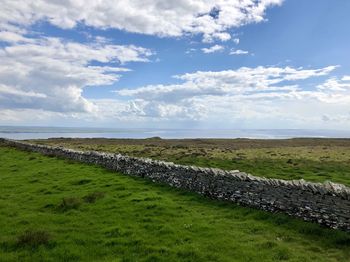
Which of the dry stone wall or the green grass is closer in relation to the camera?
the green grass

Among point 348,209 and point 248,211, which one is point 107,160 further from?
point 348,209

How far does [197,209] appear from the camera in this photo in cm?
1578

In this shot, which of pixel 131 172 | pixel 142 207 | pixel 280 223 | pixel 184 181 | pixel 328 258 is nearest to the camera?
pixel 328 258

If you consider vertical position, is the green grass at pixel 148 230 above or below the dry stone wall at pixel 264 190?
below

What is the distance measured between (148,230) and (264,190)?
15.9 ft

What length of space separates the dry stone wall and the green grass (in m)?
0.43

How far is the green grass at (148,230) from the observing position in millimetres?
10906

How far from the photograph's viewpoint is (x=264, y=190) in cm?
1480

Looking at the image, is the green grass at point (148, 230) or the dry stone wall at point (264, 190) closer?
the green grass at point (148, 230)

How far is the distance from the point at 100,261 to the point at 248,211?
6563 mm

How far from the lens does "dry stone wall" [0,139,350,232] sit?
12.0m

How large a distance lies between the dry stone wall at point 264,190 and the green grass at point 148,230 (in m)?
0.43

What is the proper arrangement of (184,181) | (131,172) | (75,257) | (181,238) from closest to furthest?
(75,257), (181,238), (184,181), (131,172)

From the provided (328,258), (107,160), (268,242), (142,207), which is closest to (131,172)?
(107,160)
